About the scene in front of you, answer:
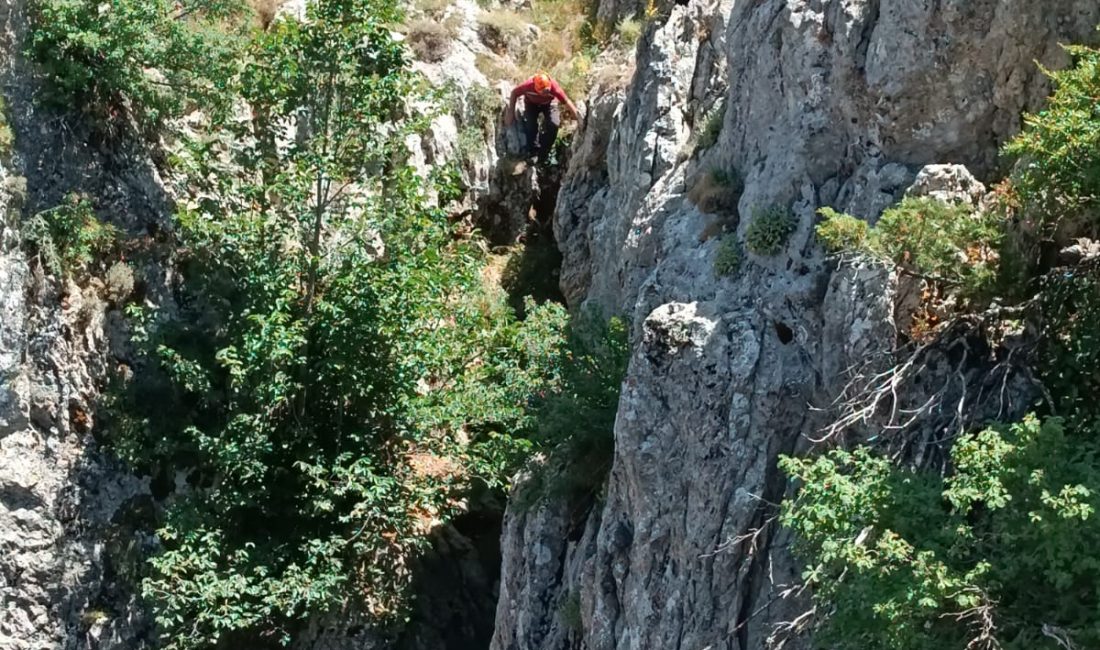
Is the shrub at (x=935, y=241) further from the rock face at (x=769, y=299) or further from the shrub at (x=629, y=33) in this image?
the shrub at (x=629, y=33)

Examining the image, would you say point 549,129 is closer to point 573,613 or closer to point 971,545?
point 573,613

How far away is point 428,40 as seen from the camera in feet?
69.6

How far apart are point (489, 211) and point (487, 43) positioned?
3496 mm

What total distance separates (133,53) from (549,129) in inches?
254

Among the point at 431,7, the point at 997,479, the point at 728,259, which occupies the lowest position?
the point at 997,479

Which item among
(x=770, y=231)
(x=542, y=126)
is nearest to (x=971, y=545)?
(x=770, y=231)

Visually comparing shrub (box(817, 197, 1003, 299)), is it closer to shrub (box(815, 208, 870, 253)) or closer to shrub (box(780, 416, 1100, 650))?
shrub (box(815, 208, 870, 253))

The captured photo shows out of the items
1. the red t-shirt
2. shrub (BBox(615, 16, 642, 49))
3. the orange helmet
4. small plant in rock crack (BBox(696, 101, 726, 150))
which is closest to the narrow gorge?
small plant in rock crack (BBox(696, 101, 726, 150))

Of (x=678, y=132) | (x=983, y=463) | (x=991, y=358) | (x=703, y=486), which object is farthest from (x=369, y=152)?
(x=983, y=463)

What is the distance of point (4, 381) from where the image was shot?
1480 centimetres

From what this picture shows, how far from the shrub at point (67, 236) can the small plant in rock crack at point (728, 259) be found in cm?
→ 829

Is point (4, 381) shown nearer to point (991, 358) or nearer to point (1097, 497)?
point (991, 358)

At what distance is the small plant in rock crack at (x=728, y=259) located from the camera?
35.0 feet

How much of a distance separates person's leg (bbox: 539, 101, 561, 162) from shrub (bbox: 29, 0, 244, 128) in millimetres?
5025
